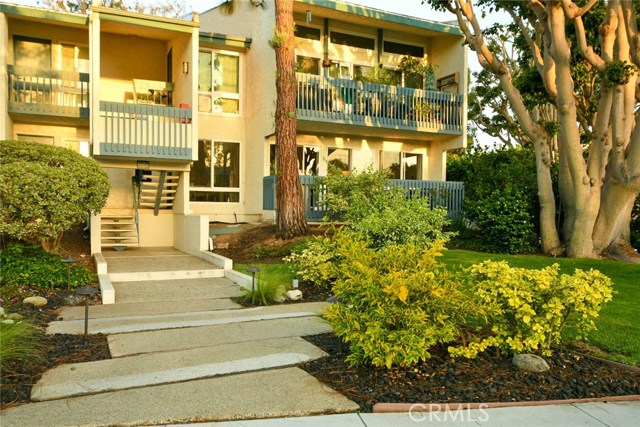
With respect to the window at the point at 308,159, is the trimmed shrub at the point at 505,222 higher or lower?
lower

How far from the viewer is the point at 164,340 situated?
19.6 feet

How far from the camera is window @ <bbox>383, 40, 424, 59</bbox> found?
19.1 meters

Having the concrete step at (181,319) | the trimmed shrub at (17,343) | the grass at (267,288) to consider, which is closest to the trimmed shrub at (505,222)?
the grass at (267,288)

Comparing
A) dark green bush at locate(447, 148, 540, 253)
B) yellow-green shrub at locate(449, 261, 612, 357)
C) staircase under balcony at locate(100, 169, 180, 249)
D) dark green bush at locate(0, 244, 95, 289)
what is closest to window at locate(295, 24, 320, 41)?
staircase under balcony at locate(100, 169, 180, 249)

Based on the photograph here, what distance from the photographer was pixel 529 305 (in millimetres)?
4934

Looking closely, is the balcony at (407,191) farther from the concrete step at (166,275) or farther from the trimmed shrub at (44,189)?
the trimmed shrub at (44,189)

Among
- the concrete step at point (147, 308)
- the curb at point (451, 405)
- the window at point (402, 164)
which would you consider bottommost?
the concrete step at point (147, 308)

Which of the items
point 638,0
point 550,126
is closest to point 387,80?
point 550,126

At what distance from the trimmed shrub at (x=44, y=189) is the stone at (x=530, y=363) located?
8.39m

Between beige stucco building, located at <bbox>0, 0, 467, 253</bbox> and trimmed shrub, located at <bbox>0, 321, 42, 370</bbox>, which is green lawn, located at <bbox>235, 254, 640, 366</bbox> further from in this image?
beige stucco building, located at <bbox>0, 0, 467, 253</bbox>

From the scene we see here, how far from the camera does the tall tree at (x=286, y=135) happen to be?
1296 cm

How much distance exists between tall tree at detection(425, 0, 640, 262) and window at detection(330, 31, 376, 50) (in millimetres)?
5556

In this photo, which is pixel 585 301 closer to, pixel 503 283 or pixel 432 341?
pixel 503 283

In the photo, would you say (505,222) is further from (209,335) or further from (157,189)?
(157,189)
